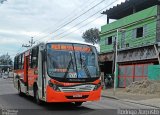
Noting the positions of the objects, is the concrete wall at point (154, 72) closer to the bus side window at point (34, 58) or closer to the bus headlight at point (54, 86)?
the bus side window at point (34, 58)

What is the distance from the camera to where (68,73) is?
54.5 ft

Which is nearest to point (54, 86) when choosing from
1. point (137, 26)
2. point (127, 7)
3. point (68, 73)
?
point (68, 73)

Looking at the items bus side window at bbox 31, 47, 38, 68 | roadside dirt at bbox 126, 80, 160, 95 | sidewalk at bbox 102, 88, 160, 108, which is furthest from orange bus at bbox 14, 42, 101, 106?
roadside dirt at bbox 126, 80, 160, 95

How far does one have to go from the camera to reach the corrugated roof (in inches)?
1726

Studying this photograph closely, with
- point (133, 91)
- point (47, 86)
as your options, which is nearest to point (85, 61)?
point (47, 86)

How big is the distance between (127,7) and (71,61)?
3164cm

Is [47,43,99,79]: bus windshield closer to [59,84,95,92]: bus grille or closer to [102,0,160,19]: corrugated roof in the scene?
[59,84,95,92]: bus grille

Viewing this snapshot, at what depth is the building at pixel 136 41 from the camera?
3609 cm

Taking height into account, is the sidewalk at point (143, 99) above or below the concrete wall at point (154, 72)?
below

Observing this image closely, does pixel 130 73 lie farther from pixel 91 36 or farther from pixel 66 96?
pixel 91 36

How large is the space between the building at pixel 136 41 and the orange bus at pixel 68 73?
16905 millimetres

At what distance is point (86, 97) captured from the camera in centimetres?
1689

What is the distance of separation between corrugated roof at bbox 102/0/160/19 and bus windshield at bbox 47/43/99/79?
83.6 feet

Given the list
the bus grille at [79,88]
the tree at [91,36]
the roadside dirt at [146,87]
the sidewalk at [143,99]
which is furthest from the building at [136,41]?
the tree at [91,36]
